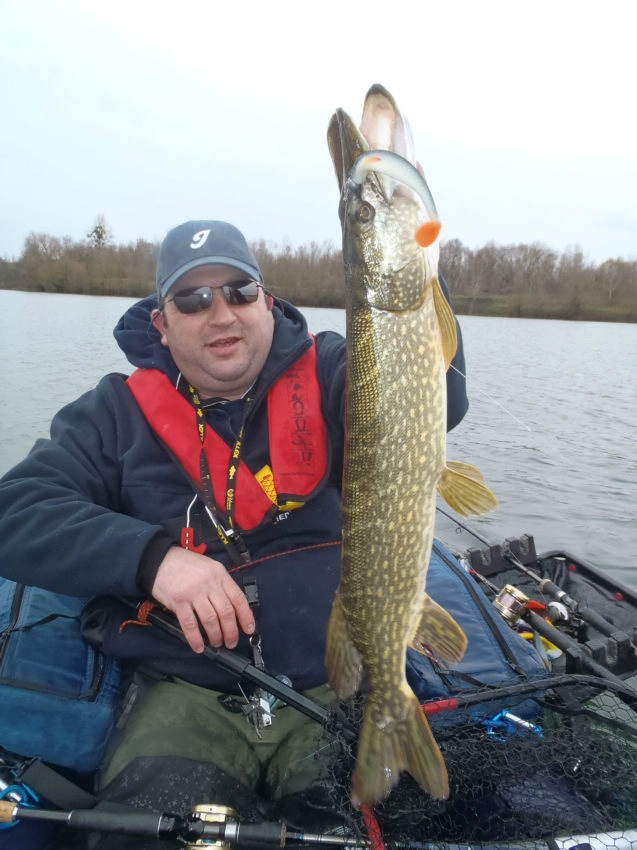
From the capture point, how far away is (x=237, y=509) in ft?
8.13

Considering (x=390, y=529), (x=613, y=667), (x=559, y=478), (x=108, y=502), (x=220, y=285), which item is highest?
(x=220, y=285)

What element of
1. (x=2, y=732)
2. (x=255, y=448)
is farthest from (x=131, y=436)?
(x=2, y=732)

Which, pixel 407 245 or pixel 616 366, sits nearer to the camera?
pixel 407 245

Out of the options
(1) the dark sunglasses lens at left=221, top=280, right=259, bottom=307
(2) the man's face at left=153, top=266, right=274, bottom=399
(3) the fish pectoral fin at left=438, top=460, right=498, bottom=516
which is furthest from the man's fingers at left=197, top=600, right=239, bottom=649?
(1) the dark sunglasses lens at left=221, top=280, right=259, bottom=307

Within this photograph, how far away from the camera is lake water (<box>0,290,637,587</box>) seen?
688 centimetres

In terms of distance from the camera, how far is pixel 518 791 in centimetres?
184

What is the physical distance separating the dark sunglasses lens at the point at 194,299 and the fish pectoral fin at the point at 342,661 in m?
1.38

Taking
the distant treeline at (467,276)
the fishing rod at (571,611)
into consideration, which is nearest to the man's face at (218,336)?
the fishing rod at (571,611)

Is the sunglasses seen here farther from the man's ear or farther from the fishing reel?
the fishing reel

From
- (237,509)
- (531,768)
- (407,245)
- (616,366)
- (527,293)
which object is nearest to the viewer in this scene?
(407,245)

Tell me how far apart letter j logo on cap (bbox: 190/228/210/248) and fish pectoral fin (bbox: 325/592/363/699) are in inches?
65.5

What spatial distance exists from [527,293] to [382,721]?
135ft

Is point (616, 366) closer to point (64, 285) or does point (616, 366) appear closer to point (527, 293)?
point (527, 293)

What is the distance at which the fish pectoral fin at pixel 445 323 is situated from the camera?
184cm
